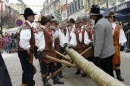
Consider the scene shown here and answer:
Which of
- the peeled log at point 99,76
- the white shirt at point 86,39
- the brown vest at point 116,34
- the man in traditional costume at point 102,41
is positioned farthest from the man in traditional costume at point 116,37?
the peeled log at point 99,76

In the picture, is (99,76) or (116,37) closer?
(99,76)

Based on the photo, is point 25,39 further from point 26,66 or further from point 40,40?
point 40,40

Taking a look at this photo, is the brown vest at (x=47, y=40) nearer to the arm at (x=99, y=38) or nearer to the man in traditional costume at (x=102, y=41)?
the man in traditional costume at (x=102, y=41)

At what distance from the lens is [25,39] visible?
5465mm

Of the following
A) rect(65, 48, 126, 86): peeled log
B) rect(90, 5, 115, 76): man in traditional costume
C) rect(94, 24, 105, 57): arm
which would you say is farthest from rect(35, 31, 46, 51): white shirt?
rect(94, 24, 105, 57): arm

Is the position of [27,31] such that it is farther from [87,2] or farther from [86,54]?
[87,2]

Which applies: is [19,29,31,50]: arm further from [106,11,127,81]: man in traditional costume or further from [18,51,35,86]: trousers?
[106,11,127,81]: man in traditional costume

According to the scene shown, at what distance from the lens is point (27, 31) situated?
18.1ft

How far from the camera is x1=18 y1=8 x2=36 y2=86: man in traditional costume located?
549cm

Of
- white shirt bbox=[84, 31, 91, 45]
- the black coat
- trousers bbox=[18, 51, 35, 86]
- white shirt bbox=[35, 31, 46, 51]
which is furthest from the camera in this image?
white shirt bbox=[84, 31, 91, 45]

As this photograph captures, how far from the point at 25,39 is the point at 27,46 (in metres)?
0.15

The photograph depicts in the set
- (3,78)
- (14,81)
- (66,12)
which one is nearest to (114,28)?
(14,81)

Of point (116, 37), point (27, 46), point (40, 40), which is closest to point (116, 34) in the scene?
point (116, 37)

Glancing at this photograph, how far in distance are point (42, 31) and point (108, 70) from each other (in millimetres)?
1936
